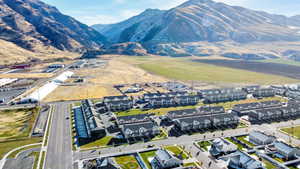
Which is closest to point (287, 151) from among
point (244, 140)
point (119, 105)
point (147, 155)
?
point (244, 140)

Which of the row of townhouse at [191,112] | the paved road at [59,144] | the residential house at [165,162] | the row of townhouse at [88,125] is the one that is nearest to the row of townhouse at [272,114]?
the row of townhouse at [191,112]

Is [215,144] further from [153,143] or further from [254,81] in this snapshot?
[254,81]

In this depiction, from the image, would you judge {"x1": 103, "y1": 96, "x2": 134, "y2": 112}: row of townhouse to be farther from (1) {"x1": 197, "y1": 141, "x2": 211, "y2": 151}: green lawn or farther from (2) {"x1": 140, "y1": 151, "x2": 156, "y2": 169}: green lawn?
(1) {"x1": 197, "y1": 141, "x2": 211, "y2": 151}: green lawn

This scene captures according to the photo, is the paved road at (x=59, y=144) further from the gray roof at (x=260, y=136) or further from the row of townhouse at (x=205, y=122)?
the gray roof at (x=260, y=136)

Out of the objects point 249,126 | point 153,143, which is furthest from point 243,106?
point 153,143

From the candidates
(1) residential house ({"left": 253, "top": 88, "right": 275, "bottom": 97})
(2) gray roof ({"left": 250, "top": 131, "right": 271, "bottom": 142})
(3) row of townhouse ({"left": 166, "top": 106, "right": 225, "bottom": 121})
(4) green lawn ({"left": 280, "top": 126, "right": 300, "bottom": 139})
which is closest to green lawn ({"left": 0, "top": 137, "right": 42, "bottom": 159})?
(3) row of townhouse ({"left": 166, "top": 106, "right": 225, "bottom": 121})

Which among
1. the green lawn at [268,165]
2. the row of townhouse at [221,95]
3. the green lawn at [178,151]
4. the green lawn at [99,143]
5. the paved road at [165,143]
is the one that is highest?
the row of townhouse at [221,95]
